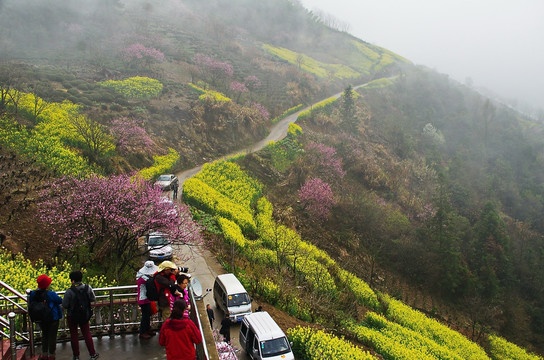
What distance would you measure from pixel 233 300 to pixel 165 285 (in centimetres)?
903

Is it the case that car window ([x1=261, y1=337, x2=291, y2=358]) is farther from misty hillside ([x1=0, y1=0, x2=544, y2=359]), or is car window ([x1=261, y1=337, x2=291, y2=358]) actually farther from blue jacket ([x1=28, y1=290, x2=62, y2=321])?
blue jacket ([x1=28, y1=290, x2=62, y2=321])

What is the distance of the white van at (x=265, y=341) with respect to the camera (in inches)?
507

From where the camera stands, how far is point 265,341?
12977 millimetres

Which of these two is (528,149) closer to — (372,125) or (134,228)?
(372,125)

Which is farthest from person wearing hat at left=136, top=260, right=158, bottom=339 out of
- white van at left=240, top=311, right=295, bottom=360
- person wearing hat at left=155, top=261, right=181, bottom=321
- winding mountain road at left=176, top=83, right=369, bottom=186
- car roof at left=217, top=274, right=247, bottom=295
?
winding mountain road at left=176, top=83, right=369, bottom=186

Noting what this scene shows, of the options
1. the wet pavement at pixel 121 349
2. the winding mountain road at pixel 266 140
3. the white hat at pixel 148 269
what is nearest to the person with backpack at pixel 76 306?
the wet pavement at pixel 121 349

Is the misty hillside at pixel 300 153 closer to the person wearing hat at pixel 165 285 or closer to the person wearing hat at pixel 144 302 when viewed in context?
the person wearing hat at pixel 144 302

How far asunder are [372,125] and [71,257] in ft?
224

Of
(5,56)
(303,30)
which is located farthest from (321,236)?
(303,30)

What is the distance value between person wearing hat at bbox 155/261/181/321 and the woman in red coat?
135 cm

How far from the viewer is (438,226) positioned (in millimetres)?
38219

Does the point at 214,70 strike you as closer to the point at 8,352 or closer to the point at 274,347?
the point at 274,347

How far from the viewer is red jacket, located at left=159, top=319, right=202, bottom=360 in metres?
6.22

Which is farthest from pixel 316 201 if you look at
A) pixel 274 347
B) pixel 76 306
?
pixel 76 306
